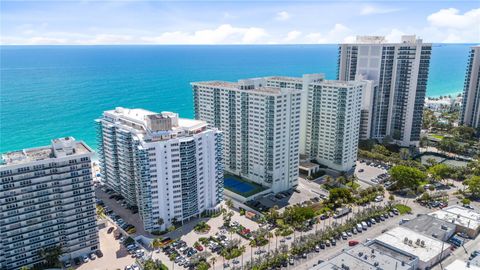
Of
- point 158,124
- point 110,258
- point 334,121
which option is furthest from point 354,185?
point 110,258

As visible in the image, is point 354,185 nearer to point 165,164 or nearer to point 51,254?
point 165,164

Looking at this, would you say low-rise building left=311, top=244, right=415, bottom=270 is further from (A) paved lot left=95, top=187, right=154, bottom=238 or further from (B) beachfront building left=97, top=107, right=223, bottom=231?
(A) paved lot left=95, top=187, right=154, bottom=238

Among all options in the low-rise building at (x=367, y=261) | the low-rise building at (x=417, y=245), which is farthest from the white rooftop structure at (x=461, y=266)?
the low-rise building at (x=367, y=261)

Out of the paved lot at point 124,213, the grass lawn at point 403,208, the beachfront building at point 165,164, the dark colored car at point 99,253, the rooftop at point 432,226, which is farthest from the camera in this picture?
the grass lawn at point 403,208

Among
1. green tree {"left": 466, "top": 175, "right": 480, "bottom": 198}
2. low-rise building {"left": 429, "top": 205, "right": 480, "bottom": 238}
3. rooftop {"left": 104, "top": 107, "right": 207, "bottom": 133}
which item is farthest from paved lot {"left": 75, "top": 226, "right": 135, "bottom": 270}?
green tree {"left": 466, "top": 175, "right": 480, "bottom": 198}

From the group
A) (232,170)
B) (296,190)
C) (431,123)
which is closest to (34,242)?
(232,170)

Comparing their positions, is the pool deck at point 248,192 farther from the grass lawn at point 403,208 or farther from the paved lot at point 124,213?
the grass lawn at point 403,208
